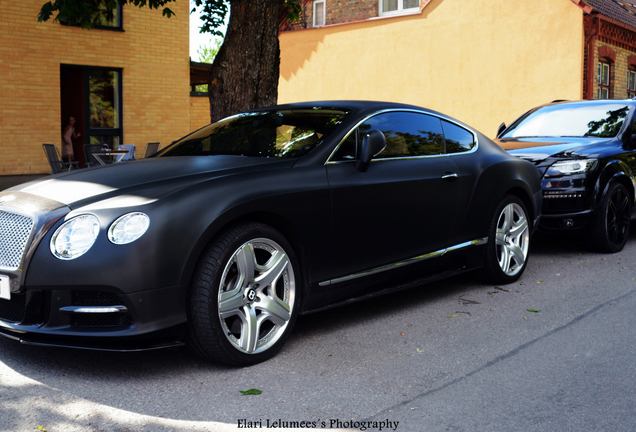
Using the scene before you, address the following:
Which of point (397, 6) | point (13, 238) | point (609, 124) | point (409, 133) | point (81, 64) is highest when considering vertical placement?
point (397, 6)

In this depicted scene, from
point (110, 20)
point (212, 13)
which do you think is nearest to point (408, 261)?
point (212, 13)

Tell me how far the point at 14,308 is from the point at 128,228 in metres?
0.83

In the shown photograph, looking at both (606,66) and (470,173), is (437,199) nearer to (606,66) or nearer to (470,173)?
(470,173)

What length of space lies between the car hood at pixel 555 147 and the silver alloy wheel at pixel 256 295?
4336 mm

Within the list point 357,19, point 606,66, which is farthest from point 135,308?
point 357,19

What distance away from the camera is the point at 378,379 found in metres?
3.68

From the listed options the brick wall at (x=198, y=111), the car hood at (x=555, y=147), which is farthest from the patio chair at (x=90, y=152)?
the car hood at (x=555, y=147)

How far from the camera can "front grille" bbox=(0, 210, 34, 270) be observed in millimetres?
3578

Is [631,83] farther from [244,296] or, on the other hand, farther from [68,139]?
[244,296]

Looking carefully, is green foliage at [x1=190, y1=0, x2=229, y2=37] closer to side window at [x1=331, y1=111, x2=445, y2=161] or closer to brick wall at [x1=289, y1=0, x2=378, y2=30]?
side window at [x1=331, y1=111, x2=445, y2=161]

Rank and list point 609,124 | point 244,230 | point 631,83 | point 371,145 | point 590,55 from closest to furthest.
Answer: point 244,230 → point 371,145 → point 609,124 → point 590,55 → point 631,83

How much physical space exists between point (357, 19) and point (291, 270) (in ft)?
64.5

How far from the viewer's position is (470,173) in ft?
18.0

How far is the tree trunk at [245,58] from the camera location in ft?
28.4
